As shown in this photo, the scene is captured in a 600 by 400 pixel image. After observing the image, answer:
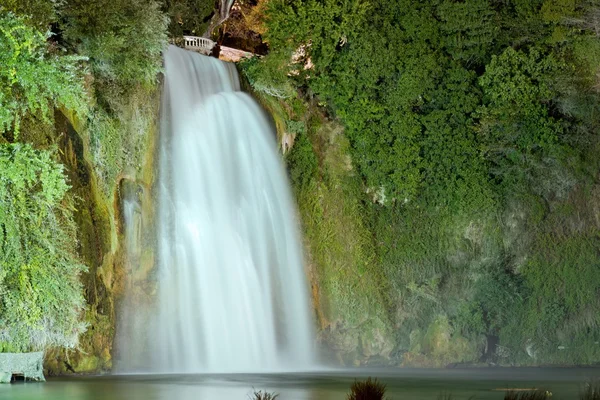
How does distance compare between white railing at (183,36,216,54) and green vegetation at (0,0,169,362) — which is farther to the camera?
white railing at (183,36,216,54)

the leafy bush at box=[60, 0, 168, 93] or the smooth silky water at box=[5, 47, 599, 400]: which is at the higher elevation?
the leafy bush at box=[60, 0, 168, 93]

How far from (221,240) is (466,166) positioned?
8.64 m

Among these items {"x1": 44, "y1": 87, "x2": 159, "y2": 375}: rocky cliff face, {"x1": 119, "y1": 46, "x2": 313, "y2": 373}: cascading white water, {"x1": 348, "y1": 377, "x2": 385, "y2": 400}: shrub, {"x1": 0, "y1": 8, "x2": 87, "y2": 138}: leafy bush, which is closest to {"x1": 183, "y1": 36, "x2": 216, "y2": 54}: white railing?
{"x1": 119, "y1": 46, "x2": 313, "y2": 373}: cascading white water

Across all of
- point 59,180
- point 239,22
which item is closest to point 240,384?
point 59,180

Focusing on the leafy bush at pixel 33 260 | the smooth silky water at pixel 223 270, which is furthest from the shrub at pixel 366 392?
the leafy bush at pixel 33 260

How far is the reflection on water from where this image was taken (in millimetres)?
18219

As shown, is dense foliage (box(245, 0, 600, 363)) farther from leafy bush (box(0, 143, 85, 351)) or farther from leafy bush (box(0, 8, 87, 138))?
leafy bush (box(0, 143, 85, 351))

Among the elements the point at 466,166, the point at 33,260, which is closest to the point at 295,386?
the point at 33,260

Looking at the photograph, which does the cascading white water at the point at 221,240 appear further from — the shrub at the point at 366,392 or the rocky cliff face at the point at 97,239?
the shrub at the point at 366,392

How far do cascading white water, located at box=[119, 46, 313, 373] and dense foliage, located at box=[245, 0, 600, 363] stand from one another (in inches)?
75.1

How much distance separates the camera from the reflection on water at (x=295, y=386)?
59.8 feet

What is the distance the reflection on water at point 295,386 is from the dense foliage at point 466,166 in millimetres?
3939

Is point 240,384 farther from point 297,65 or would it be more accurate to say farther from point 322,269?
point 297,65

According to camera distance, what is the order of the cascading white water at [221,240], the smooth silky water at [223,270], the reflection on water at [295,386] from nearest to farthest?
the reflection on water at [295,386], the smooth silky water at [223,270], the cascading white water at [221,240]
